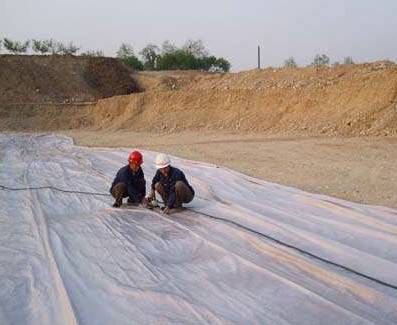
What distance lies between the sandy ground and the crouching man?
203cm

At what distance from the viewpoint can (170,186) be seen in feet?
21.0

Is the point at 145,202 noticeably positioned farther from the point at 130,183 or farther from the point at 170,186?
the point at 170,186

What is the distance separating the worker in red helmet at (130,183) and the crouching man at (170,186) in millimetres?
283

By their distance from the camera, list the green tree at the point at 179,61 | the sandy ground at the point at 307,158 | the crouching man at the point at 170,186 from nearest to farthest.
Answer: the crouching man at the point at 170,186, the sandy ground at the point at 307,158, the green tree at the point at 179,61

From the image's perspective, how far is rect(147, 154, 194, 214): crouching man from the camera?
247 inches

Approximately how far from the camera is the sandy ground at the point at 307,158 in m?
7.64

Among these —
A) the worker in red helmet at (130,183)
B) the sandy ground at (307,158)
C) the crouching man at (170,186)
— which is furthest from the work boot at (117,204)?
the sandy ground at (307,158)

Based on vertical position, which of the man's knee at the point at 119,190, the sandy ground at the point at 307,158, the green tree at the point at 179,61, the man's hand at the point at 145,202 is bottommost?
the sandy ground at the point at 307,158

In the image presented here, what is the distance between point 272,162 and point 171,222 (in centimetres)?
486

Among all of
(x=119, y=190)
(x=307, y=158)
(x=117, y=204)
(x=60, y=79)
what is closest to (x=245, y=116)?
(x=307, y=158)

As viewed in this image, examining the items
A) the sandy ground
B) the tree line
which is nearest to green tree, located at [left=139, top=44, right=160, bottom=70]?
the tree line

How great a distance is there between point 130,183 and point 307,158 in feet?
16.6

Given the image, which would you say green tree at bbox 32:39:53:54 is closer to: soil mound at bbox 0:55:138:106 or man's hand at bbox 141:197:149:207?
soil mound at bbox 0:55:138:106

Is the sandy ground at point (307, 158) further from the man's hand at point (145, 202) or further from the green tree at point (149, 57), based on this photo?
the green tree at point (149, 57)
